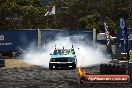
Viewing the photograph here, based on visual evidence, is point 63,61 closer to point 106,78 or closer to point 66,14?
point 106,78

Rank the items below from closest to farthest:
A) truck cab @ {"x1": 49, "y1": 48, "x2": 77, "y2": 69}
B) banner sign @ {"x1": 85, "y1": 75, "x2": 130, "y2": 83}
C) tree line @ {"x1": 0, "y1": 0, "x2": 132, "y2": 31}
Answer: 1. banner sign @ {"x1": 85, "y1": 75, "x2": 130, "y2": 83}
2. truck cab @ {"x1": 49, "y1": 48, "x2": 77, "y2": 69}
3. tree line @ {"x1": 0, "y1": 0, "x2": 132, "y2": 31}

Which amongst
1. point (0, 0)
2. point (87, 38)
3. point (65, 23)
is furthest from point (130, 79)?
point (65, 23)

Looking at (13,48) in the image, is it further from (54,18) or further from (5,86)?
(54,18)

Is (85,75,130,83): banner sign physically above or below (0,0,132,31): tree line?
below

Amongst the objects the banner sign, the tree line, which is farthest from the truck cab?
the tree line

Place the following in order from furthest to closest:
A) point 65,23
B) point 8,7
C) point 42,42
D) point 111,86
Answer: point 65,23, point 8,7, point 42,42, point 111,86

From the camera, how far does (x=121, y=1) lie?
4126 inches

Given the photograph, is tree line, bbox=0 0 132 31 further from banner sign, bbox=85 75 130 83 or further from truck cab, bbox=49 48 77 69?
banner sign, bbox=85 75 130 83

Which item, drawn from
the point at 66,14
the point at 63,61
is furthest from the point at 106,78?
the point at 66,14

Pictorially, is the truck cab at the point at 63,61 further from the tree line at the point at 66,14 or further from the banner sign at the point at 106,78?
the tree line at the point at 66,14

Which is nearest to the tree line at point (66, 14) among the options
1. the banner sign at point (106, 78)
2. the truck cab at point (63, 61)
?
the truck cab at point (63, 61)

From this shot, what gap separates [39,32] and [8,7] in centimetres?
2530

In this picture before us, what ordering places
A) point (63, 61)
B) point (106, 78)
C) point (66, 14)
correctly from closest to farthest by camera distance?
point (106, 78), point (63, 61), point (66, 14)

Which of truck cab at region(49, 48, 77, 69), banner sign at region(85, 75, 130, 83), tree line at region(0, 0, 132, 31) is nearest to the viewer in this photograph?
banner sign at region(85, 75, 130, 83)
